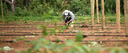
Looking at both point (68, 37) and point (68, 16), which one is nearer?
point (68, 37)

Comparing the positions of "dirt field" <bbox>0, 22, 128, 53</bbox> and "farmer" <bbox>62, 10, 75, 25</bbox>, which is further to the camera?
"farmer" <bbox>62, 10, 75, 25</bbox>

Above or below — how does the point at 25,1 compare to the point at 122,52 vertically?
above

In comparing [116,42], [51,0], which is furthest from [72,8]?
[116,42]

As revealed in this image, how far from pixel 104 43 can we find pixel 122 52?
2768 mm

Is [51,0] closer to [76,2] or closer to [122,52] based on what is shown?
[76,2]

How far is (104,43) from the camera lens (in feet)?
15.4

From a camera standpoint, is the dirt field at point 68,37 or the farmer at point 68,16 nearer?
the dirt field at point 68,37

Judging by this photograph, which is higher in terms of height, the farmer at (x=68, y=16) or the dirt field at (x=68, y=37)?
the farmer at (x=68, y=16)

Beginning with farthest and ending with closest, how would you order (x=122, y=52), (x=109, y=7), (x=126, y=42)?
(x=109, y=7) → (x=126, y=42) → (x=122, y=52)

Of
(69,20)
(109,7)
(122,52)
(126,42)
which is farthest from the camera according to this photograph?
(109,7)

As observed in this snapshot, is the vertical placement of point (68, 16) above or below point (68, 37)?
above

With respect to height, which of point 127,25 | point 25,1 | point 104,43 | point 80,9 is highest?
point 25,1

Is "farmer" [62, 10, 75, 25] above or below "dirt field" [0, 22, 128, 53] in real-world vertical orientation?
above

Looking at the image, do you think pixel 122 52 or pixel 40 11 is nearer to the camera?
pixel 122 52
